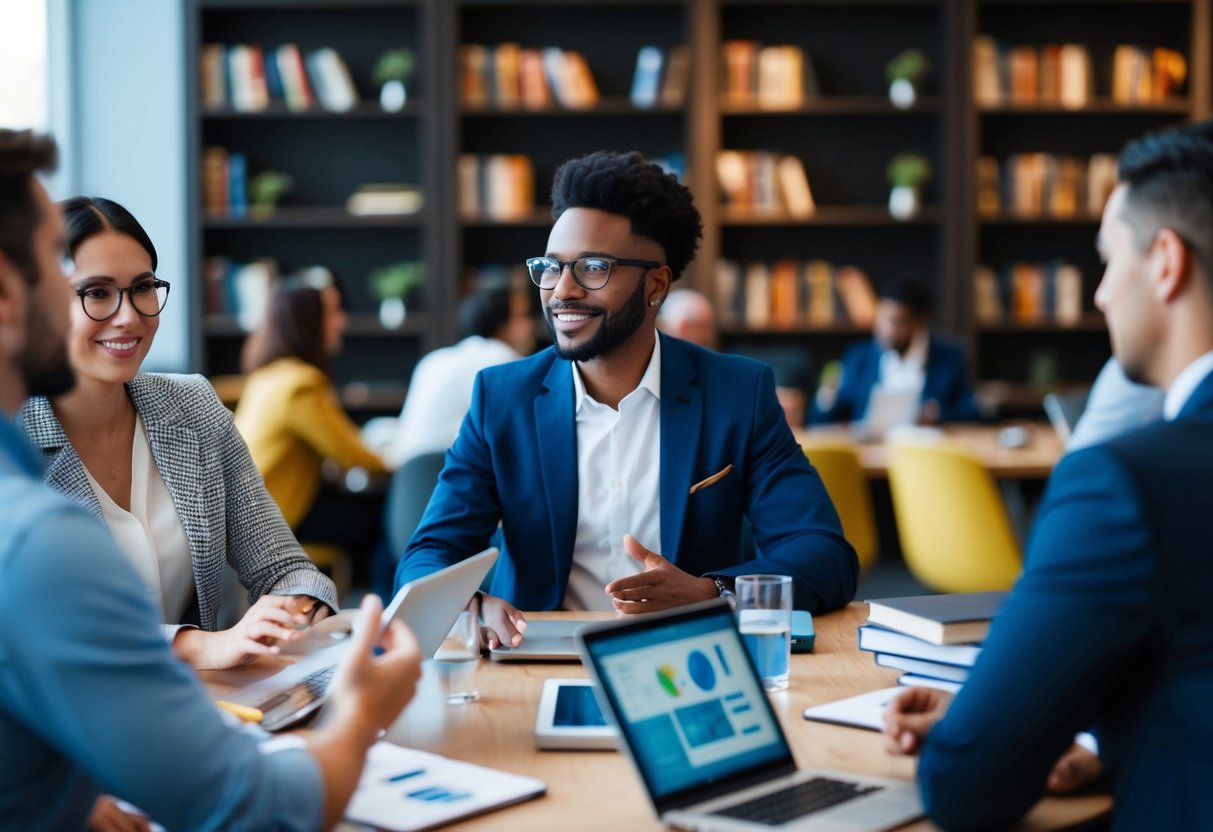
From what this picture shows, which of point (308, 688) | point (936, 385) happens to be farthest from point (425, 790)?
point (936, 385)

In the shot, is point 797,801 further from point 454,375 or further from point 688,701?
point 454,375

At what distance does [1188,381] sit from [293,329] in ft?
12.2

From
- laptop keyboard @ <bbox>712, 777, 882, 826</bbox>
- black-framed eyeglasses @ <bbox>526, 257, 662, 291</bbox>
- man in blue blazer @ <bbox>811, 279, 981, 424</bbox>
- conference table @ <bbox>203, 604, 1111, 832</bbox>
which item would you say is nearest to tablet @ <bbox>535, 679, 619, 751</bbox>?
conference table @ <bbox>203, 604, 1111, 832</bbox>

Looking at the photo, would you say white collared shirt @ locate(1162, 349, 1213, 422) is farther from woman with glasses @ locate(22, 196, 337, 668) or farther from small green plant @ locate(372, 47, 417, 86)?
small green plant @ locate(372, 47, 417, 86)

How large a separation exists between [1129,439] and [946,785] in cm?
35

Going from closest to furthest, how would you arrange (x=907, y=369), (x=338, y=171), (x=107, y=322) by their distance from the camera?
1. (x=107, y=322)
2. (x=907, y=369)
3. (x=338, y=171)

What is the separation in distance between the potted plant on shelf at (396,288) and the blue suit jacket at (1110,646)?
527 cm

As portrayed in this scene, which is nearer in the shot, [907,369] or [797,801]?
[797,801]

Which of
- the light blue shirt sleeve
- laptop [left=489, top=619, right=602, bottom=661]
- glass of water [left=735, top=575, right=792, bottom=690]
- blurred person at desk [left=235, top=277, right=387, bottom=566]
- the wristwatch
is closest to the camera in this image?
Result: the light blue shirt sleeve

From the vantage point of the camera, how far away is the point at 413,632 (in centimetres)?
155

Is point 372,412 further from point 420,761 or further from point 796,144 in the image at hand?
point 420,761

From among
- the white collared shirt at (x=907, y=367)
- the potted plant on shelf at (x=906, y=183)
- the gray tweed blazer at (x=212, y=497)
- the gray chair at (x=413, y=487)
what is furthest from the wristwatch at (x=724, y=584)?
the potted plant on shelf at (x=906, y=183)

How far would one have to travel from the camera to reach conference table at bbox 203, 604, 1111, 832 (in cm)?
125

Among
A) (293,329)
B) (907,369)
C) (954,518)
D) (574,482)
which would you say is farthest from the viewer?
(907,369)
